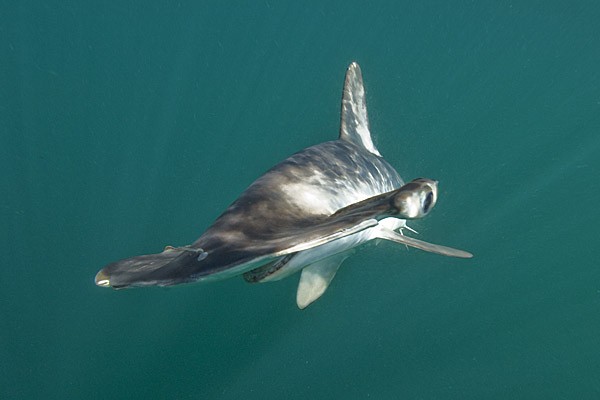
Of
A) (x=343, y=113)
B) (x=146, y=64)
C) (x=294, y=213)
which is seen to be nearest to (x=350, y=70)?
(x=343, y=113)

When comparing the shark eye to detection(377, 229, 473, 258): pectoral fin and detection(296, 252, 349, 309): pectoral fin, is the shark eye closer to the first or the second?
detection(377, 229, 473, 258): pectoral fin

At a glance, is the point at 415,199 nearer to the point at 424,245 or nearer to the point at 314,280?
the point at 424,245

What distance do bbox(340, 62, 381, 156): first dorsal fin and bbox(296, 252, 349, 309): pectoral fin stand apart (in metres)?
1.67

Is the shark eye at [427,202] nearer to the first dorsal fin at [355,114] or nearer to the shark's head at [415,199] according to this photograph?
the shark's head at [415,199]

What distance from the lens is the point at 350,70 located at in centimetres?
643

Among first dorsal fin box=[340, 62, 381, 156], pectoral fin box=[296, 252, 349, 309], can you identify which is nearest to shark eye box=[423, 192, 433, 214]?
pectoral fin box=[296, 252, 349, 309]

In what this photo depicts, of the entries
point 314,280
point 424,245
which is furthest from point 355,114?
point 424,245

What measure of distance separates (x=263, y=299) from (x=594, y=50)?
20634 mm

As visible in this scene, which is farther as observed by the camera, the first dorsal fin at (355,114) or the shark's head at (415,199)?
the first dorsal fin at (355,114)

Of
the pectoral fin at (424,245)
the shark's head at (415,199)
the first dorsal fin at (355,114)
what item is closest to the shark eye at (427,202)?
the shark's head at (415,199)

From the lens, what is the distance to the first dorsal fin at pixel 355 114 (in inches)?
231

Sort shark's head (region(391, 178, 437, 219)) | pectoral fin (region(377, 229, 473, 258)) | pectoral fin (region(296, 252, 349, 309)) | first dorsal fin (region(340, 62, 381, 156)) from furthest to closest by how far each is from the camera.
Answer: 1. first dorsal fin (region(340, 62, 381, 156))
2. pectoral fin (region(296, 252, 349, 309))
3. pectoral fin (region(377, 229, 473, 258))
4. shark's head (region(391, 178, 437, 219))

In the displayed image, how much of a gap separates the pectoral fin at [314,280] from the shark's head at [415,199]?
2.94 metres

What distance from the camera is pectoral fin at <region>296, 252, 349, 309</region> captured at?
4840mm
